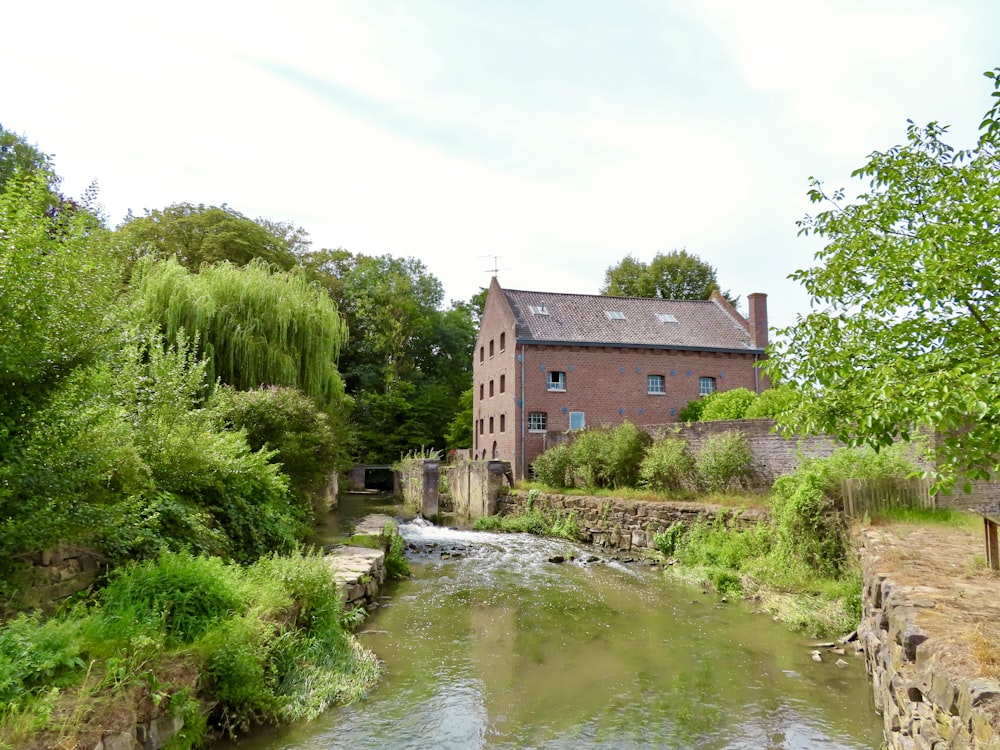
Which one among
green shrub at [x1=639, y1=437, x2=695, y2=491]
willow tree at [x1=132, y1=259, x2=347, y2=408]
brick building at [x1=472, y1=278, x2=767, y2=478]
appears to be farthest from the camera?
brick building at [x1=472, y1=278, x2=767, y2=478]

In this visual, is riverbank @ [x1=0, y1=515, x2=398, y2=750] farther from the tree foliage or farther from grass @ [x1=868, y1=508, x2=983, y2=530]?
grass @ [x1=868, y1=508, x2=983, y2=530]

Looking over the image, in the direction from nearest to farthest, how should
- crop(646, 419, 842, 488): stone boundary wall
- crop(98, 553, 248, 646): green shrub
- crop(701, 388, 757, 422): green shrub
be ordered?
crop(98, 553, 248, 646): green shrub < crop(646, 419, 842, 488): stone boundary wall < crop(701, 388, 757, 422): green shrub

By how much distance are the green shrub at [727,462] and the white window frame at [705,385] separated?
12.5m

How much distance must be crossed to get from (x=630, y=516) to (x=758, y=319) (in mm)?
15657

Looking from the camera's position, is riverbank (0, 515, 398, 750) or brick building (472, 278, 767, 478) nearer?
riverbank (0, 515, 398, 750)

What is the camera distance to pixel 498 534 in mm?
18844

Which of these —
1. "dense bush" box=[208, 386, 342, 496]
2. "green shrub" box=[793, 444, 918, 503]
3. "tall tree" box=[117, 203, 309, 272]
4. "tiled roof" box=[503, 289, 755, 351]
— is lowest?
"green shrub" box=[793, 444, 918, 503]

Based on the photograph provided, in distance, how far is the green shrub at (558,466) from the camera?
2078 cm

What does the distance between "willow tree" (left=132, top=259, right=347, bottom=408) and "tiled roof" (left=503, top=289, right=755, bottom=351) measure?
31.9 ft

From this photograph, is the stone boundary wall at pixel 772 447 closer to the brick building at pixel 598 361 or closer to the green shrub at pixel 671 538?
the green shrub at pixel 671 538

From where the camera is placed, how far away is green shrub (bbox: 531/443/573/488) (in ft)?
68.2

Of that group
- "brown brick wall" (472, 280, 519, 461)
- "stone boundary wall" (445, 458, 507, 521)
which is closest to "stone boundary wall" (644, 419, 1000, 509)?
"stone boundary wall" (445, 458, 507, 521)

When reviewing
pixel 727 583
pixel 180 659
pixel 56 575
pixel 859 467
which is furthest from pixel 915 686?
pixel 727 583

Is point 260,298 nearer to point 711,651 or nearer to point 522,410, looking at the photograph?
point 522,410
